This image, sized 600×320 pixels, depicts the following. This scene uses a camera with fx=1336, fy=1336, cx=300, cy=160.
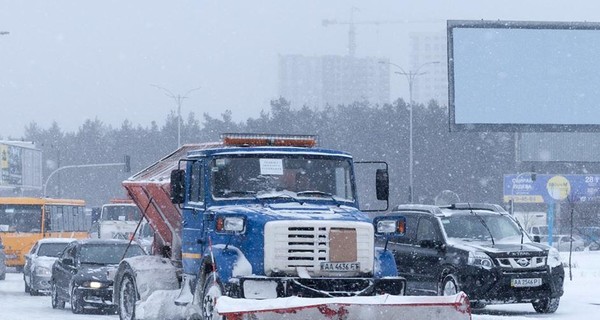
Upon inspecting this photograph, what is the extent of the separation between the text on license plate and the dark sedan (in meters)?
8.14

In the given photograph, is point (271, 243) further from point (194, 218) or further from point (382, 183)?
point (382, 183)

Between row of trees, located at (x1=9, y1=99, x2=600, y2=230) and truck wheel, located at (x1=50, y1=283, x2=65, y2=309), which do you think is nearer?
truck wheel, located at (x1=50, y1=283, x2=65, y2=309)

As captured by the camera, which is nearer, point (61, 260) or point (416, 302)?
point (416, 302)

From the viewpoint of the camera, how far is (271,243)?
14.2m

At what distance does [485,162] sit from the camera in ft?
371

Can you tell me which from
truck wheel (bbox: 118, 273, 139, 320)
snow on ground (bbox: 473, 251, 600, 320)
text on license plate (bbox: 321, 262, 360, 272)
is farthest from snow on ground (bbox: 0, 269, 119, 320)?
text on license plate (bbox: 321, 262, 360, 272)

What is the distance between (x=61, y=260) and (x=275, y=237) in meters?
11.5

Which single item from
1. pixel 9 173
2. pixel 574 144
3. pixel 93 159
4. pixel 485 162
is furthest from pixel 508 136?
pixel 93 159

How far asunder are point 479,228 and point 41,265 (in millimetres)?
11418

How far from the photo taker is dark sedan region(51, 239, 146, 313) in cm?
2275

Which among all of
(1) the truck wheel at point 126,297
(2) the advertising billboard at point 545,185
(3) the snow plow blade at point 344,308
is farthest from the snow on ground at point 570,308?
(2) the advertising billboard at point 545,185

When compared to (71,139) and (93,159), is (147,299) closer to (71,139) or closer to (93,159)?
(93,159)

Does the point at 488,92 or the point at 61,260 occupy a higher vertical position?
the point at 488,92

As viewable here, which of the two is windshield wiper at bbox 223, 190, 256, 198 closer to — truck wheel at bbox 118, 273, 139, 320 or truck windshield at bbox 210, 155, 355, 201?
truck windshield at bbox 210, 155, 355, 201
